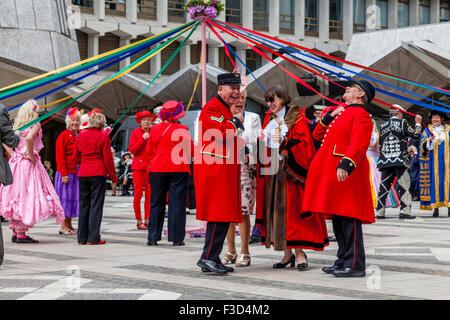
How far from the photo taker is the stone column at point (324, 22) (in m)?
52.5

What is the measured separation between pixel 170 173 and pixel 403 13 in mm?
49403

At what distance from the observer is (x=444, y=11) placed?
5756 centimetres

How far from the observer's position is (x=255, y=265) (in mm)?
7871

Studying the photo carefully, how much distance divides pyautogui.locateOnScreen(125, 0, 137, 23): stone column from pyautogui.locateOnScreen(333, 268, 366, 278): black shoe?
40332mm

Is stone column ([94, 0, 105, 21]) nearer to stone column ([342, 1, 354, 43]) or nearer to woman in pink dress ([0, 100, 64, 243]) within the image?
stone column ([342, 1, 354, 43])

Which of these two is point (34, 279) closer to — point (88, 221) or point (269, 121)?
point (269, 121)

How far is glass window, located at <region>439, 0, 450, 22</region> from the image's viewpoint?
57375 mm

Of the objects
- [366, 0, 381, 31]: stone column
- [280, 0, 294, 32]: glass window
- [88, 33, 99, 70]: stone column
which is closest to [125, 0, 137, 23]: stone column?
[88, 33, 99, 70]: stone column

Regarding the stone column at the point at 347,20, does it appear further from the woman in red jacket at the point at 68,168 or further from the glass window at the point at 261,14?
the woman in red jacket at the point at 68,168

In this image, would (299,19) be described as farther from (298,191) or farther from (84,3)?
(298,191)

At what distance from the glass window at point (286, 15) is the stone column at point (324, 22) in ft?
6.80

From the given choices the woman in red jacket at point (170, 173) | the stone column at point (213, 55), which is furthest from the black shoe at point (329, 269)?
the stone column at point (213, 55)
